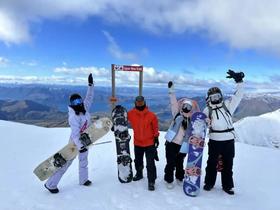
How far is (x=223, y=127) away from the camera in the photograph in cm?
605

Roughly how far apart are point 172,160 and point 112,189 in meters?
1.40

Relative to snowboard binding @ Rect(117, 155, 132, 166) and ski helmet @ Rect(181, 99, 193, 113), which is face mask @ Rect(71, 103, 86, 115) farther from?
ski helmet @ Rect(181, 99, 193, 113)

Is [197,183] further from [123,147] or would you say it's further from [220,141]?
[123,147]

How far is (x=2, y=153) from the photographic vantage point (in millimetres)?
9109

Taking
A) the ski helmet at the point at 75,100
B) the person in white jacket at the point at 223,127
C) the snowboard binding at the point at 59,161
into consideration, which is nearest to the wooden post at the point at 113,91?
the ski helmet at the point at 75,100

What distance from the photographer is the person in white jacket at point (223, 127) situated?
239 inches

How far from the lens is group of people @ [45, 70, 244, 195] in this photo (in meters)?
6.11

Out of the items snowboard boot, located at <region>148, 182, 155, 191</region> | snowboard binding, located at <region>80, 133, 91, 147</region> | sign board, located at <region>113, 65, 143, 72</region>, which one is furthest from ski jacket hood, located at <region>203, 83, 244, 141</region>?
sign board, located at <region>113, 65, 143, 72</region>

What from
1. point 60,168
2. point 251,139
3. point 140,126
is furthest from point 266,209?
point 251,139

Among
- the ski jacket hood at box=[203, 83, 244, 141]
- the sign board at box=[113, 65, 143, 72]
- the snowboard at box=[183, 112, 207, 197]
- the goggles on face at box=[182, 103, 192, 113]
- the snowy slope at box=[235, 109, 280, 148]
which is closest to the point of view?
the ski jacket hood at box=[203, 83, 244, 141]

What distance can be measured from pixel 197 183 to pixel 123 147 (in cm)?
178

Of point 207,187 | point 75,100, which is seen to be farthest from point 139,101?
point 207,187

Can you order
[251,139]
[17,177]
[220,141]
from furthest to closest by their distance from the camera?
1. [251,139]
2. [17,177]
3. [220,141]

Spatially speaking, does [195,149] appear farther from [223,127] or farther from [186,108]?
[186,108]
